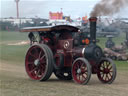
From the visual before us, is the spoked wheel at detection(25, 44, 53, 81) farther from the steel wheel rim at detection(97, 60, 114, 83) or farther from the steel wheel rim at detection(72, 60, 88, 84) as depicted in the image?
the steel wheel rim at detection(97, 60, 114, 83)

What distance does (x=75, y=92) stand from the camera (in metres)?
7.64

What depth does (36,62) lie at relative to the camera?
33.6ft

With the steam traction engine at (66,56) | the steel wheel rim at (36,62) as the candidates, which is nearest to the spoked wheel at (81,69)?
the steam traction engine at (66,56)

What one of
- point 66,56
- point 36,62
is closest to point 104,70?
point 66,56

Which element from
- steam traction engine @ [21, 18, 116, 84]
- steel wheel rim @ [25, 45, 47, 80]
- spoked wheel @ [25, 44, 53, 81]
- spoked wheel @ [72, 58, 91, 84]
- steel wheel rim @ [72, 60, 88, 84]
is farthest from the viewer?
steel wheel rim @ [25, 45, 47, 80]

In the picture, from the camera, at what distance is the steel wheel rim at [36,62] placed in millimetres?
10172

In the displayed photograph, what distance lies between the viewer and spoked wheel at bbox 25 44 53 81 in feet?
32.1

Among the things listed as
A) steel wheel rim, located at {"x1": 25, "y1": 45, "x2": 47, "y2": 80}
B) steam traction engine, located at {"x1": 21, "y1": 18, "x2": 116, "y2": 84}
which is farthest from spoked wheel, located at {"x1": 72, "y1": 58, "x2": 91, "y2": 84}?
steel wheel rim, located at {"x1": 25, "y1": 45, "x2": 47, "y2": 80}

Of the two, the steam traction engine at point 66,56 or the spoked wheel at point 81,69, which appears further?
the steam traction engine at point 66,56

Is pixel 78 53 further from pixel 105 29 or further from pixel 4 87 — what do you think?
pixel 105 29

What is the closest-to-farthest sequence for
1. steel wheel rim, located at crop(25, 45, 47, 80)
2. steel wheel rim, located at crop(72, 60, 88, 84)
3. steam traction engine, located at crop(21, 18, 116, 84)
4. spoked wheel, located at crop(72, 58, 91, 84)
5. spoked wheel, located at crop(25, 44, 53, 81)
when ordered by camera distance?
spoked wheel, located at crop(72, 58, 91, 84)
steel wheel rim, located at crop(72, 60, 88, 84)
steam traction engine, located at crop(21, 18, 116, 84)
spoked wheel, located at crop(25, 44, 53, 81)
steel wheel rim, located at crop(25, 45, 47, 80)

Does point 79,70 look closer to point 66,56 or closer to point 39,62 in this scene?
point 66,56

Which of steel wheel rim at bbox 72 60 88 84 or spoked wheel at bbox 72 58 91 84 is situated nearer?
spoked wheel at bbox 72 58 91 84

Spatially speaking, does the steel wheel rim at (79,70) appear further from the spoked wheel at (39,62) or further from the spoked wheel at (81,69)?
the spoked wheel at (39,62)
